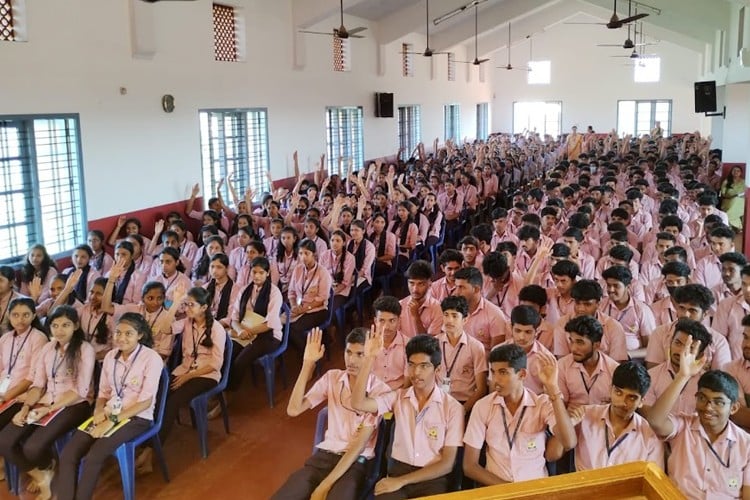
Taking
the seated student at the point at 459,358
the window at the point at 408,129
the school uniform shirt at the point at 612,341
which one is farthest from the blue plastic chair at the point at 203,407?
the window at the point at 408,129

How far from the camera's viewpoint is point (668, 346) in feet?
11.7

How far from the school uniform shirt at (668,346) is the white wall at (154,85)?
5.54 m

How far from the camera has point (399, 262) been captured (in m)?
7.43

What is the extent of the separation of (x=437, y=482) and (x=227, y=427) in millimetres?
1982

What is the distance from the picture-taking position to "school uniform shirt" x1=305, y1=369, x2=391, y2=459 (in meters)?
3.26

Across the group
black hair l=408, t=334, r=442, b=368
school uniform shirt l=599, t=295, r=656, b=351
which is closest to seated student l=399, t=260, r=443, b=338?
school uniform shirt l=599, t=295, r=656, b=351

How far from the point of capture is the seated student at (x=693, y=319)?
3574mm

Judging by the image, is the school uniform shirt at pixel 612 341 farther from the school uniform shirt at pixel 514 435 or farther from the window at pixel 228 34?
the window at pixel 228 34

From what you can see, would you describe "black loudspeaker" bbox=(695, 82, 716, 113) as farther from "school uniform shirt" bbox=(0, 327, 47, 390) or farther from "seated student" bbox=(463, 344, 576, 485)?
"school uniform shirt" bbox=(0, 327, 47, 390)

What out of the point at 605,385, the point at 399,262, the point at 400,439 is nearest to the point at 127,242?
the point at 399,262

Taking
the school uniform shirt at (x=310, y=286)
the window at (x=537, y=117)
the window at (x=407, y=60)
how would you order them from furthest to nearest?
1. the window at (x=537, y=117)
2. the window at (x=407, y=60)
3. the school uniform shirt at (x=310, y=286)

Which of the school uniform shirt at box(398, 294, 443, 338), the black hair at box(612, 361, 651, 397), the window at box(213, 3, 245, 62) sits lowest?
the school uniform shirt at box(398, 294, 443, 338)

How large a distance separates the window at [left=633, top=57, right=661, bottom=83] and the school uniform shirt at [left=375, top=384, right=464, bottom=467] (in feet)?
74.0

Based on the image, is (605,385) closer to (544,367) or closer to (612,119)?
(544,367)
